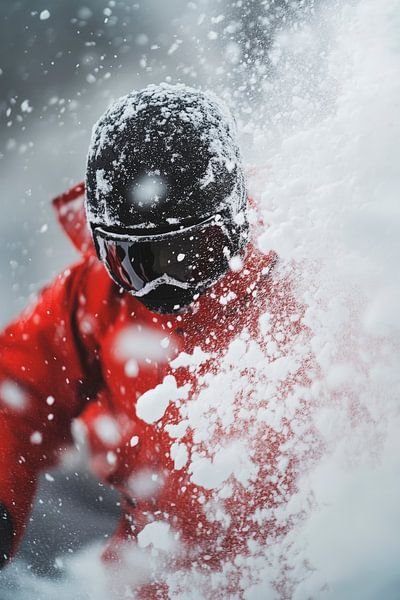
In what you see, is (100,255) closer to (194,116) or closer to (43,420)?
(194,116)

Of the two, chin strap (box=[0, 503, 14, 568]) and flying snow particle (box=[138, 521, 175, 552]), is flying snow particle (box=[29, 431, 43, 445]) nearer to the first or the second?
chin strap (box=[0, 503, 14, 568])

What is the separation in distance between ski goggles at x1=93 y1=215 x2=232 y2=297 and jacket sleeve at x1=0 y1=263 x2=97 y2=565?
0.19m

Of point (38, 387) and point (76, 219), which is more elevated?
point (76, 219)

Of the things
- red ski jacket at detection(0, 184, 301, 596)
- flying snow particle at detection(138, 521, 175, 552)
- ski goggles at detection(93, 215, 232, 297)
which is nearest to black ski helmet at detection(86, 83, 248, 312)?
ski goggles at detection(93, 215, 232, 297)

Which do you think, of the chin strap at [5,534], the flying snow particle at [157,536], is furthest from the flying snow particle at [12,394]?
the flying snow particle at [157,536]

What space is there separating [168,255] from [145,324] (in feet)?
0.61

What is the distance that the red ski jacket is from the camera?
660 millimetres

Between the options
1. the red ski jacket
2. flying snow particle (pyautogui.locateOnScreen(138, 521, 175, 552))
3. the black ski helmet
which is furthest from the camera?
flying snow particle (pyautogui.locateOnScreen(138, 521, 175, 552))

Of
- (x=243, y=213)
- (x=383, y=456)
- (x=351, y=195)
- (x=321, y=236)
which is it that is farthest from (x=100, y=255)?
(x=383, y=456)

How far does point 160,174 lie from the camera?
0.44 meters

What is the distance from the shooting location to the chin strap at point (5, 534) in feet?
2.54

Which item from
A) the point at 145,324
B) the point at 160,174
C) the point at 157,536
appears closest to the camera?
the point at 160,174

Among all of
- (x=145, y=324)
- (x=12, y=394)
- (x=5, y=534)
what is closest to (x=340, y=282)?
(x=145, y=324)

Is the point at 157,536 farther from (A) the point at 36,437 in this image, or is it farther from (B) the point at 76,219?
(B) the point at 76,219
